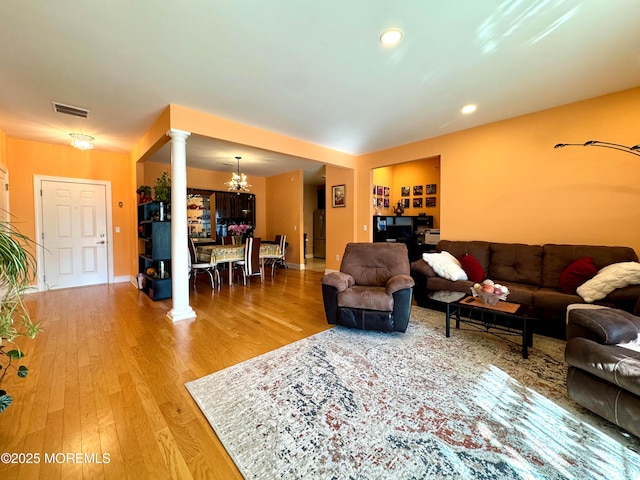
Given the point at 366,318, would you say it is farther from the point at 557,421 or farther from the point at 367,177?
the point at 367,177

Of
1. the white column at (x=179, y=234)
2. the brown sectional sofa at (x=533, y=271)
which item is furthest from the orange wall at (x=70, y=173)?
the brown sectional sofa at (x=533, y=271)

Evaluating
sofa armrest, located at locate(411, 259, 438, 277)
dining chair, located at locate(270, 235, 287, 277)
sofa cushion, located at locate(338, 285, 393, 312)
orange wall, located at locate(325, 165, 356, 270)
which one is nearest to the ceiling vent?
dining chair, located at locate(270, 235, 287, 277)

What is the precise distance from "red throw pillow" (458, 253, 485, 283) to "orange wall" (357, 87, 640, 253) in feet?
2.35

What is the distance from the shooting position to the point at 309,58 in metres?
2.30

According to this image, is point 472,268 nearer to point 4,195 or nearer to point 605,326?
point 605,326

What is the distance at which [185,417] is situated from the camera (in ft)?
5.36

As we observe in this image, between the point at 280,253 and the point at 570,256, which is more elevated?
the point at 570,256

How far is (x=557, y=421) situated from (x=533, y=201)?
9.60ft

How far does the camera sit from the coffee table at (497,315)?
2.30 m

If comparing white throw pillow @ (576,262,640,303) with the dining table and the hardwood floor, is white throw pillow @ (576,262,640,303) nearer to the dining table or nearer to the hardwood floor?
the hardwood floor

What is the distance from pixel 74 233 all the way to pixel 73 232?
0.02 metres

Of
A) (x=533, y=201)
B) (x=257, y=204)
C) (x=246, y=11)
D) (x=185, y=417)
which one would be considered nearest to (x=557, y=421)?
(x=185, y=417)

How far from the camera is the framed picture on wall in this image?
19.4 ft

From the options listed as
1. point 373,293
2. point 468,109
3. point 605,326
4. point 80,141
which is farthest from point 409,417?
point 80,141
